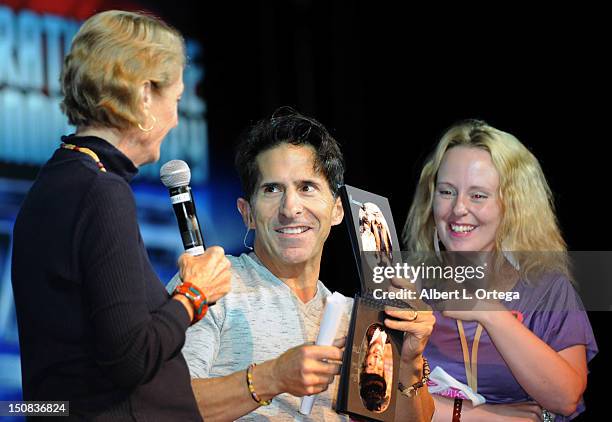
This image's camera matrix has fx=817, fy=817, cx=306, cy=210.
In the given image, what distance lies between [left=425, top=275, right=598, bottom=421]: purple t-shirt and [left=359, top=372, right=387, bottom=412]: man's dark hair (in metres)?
0.65

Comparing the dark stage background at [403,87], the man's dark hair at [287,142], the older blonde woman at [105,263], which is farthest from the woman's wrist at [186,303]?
the dark stage background at [403,87]

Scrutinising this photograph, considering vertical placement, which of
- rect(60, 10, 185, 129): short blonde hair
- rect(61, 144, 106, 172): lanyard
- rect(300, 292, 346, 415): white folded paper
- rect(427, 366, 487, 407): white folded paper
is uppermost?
rect(60, 10, 185, 129): short blonde hair

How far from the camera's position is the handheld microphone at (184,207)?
61.7 inches

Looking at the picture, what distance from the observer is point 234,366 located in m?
1.94

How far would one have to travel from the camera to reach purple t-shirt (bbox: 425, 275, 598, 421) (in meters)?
2.40

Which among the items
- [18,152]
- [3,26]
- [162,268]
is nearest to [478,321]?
[162,268]

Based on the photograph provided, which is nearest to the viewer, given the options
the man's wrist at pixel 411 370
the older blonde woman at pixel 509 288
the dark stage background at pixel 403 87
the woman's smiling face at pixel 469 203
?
the man's wrist at pixel 411 370

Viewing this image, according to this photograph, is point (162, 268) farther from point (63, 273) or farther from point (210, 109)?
point (63, 273)

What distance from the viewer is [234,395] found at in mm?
1728

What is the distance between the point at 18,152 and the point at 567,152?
2.25 m

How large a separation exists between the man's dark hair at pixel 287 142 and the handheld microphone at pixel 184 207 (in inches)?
20.9

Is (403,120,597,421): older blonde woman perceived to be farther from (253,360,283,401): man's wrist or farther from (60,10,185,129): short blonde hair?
(60,10,185,129): short blonde hair

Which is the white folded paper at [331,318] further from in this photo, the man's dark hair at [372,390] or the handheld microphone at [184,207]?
the handheld microphone at [184,207]

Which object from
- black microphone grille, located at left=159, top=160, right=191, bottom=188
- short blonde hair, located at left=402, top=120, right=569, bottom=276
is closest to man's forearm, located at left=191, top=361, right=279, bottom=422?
black microphone grille, located at left=159, top=160, right=191, bottom=188
